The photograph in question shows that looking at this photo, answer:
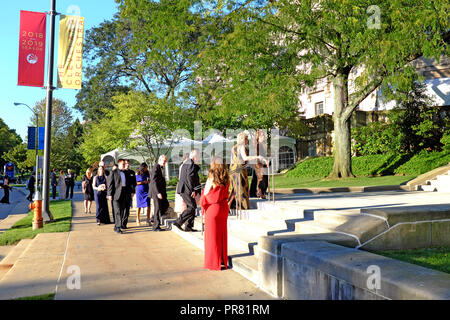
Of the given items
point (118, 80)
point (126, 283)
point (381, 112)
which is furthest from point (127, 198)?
point (118, 80)

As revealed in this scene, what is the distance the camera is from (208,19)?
15.8 m

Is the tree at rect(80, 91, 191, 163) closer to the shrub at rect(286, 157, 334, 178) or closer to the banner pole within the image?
the shrub at rect(286, 157, 334, 178)

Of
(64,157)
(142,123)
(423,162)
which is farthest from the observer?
(64,157)

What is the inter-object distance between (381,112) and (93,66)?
2662cm

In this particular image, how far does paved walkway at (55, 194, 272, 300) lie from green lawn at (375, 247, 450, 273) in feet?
5.62

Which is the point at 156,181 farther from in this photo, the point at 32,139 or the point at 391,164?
the point at 32,139

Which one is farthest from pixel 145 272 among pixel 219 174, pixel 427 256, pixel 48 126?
pixel 48 126

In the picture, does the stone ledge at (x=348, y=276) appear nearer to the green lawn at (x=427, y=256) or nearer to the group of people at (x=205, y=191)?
the green lawn at (x=427, y=256)

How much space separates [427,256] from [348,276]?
1.96 m

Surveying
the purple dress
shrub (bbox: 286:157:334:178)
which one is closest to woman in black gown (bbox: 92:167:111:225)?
the purple dress

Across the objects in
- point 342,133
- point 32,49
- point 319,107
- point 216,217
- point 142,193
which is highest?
point 319,107

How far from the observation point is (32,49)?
38.2ft

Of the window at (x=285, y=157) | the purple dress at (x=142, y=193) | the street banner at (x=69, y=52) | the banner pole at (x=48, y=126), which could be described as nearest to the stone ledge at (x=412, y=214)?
the purple dress at (x=142, y=193)

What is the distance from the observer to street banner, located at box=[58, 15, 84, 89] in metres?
12.1
